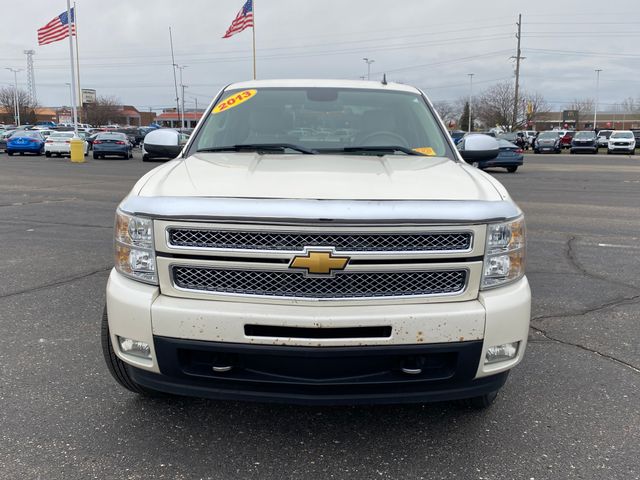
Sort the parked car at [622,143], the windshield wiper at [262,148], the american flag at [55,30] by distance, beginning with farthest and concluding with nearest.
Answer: the parked car at [622,143] < the american flag at [55,30] < the windshield wiper at [262,148]

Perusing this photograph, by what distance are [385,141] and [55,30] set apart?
29828 millimetres

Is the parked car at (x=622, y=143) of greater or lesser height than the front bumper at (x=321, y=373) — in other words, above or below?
above

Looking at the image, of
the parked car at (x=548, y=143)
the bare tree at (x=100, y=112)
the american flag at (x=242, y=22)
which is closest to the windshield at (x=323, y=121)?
the american flag at (x=242, y=22)

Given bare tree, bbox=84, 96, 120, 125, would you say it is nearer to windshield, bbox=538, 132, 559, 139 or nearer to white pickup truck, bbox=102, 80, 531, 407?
windshield, bbox=538, 132, 559, 139

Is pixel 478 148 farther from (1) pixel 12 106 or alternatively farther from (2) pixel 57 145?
(1) pixel 12 106

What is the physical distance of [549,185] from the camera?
17.0 metres

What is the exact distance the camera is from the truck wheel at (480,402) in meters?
3.15

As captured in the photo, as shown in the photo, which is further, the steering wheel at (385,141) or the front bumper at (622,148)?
the front bumper at (622,148)

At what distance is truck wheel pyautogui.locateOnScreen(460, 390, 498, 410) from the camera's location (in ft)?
10.3

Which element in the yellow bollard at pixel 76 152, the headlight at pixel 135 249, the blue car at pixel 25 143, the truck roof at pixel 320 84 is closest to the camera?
the headlight at pixel 135 249

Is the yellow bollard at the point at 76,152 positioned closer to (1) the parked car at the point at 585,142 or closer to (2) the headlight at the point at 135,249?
(2) the headlight at the point at 135,249

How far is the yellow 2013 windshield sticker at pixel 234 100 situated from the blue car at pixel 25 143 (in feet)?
102

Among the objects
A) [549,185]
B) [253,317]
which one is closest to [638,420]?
[253,317]

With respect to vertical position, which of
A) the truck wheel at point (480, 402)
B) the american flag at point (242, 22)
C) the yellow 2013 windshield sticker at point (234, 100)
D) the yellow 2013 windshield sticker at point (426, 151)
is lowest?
the truck wheel at point (480, 402)
